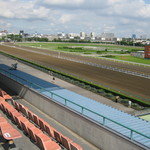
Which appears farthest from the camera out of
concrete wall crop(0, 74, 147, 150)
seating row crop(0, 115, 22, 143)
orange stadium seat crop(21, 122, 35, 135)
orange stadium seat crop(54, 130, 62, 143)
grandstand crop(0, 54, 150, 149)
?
orange stadium seat crop(21, 122, 35, 135)

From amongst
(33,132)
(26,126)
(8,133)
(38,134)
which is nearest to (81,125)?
(38,134)

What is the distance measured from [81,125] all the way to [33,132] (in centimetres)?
312

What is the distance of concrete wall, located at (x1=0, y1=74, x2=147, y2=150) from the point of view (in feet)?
33.0

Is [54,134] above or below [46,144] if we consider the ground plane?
below

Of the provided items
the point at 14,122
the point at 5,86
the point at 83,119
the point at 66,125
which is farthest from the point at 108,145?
the point at 5,86

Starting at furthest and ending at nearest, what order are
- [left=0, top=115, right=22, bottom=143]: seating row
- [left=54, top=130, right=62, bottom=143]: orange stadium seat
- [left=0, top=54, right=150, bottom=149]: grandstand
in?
1. [left=54, top=130, right=62, bottom=143]: orange stadium seat
2. [left=0, top=115, right=22, bottom=143]: seating row
3. [left=0, top=54, right=150, bottom=149]: grandstand

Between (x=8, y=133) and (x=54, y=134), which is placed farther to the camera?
(x=54, y=134)

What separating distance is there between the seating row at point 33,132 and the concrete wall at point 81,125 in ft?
8.50

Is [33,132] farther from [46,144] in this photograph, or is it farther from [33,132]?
[46,144]

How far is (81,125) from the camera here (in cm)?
1263

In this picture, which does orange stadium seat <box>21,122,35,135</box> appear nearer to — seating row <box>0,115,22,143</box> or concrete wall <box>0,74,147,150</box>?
seating row <box>0,115,22,143</box>

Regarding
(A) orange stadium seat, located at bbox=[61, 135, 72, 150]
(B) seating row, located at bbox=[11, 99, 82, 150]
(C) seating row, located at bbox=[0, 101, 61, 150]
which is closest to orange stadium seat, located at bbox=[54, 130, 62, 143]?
(B) seating row, located at bbox=[11, 99, 82, 150]

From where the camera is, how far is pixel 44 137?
1039 centimetres

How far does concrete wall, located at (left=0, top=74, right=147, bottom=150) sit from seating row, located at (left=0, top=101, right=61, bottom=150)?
259 centimetres
